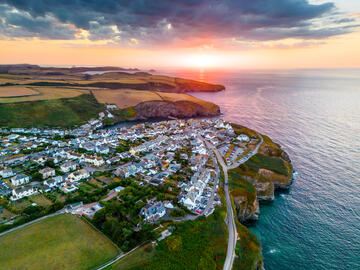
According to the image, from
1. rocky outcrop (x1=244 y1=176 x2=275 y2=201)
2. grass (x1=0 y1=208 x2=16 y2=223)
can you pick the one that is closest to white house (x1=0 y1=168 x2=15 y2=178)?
grass (x1=0 y1=208 x2=16 y2=223)

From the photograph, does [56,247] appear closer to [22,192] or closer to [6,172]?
[22,192]

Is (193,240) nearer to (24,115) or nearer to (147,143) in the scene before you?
(147,143)

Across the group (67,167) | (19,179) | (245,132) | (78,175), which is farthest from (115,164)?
(245,132)

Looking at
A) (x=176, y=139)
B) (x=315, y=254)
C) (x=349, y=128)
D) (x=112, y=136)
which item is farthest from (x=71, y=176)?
(x=349, y=128)

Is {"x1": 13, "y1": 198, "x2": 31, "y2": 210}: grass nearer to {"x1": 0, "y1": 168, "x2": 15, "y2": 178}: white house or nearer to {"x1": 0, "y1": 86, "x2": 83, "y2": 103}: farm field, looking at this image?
{"x1": 0, "y1": 168, "x2": 15, "y2": 178}: white house

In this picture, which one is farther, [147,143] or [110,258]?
[147,143]

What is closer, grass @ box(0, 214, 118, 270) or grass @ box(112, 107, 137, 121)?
grass @ box(0, 214, 118, 270)

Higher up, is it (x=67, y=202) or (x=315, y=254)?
(x=67, y=202)
